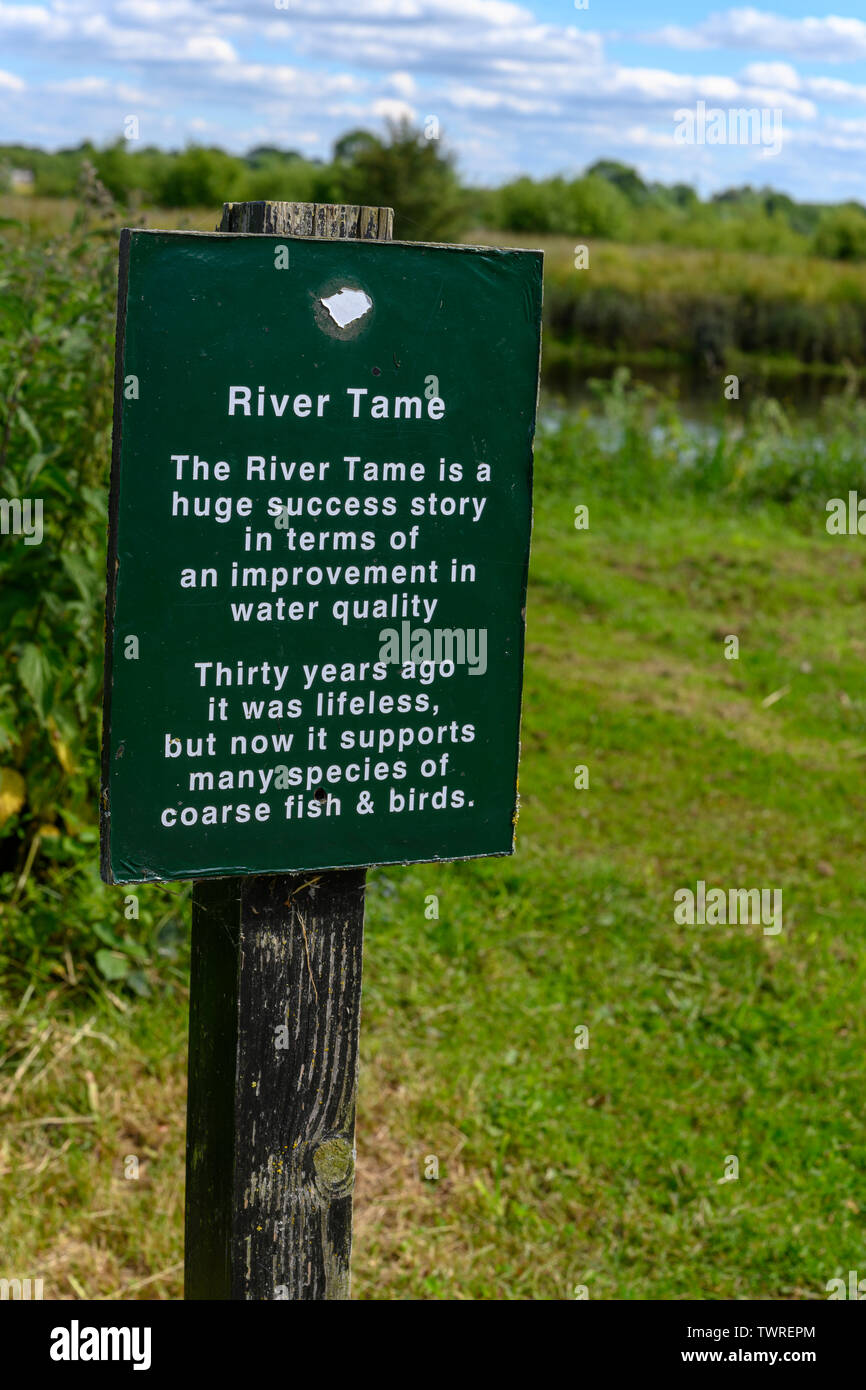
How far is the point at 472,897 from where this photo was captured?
4.29 metres

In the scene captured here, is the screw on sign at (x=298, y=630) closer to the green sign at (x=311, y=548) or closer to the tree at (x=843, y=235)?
the green sign at (x=311, y=548)

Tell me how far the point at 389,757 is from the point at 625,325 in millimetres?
22957

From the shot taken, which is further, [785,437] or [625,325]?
[625,325]

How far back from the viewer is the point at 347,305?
5.74ft

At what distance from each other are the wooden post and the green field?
94 centimetres

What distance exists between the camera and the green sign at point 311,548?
5.52ft

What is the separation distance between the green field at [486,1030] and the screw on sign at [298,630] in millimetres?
1067

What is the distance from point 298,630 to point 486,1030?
2.11 meters
